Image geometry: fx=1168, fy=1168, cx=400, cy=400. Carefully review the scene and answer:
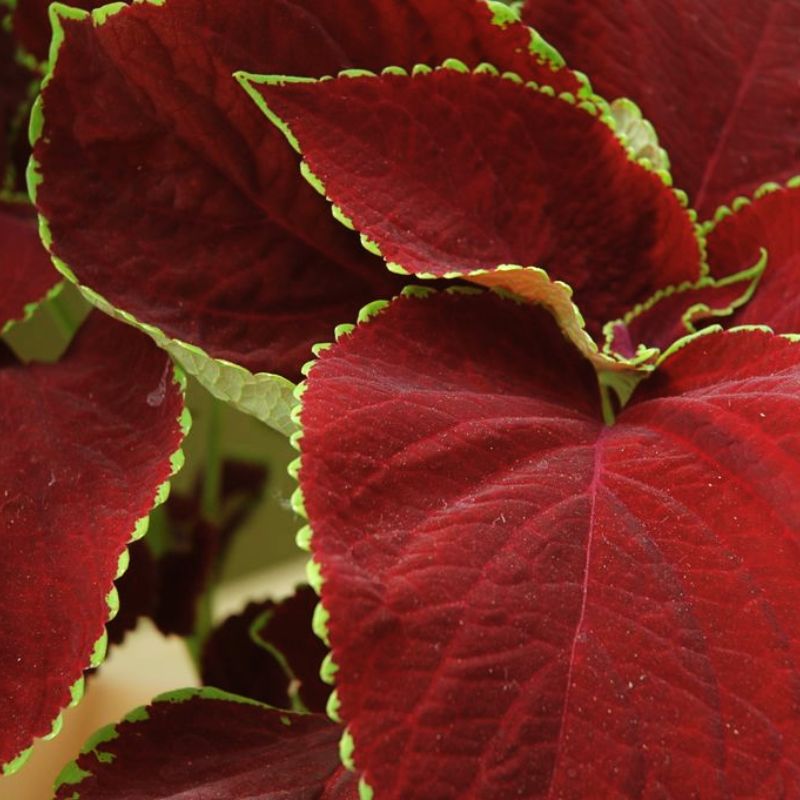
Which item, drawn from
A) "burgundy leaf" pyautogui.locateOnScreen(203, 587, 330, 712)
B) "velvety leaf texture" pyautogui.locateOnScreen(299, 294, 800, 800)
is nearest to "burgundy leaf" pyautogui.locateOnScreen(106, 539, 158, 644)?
"burgundy leaf" pyautogui.locateOnScreen(203, 587, 330, 712)

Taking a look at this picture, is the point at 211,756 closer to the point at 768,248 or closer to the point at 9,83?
the point at 768,248

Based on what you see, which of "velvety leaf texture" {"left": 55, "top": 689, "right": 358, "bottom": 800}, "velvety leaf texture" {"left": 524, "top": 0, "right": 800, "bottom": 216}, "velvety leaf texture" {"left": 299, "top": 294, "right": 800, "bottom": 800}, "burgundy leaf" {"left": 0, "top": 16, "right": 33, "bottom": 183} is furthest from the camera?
"burgundy leaf" {"left": 0, "top": 16, "right": 33, "bottom": 183}

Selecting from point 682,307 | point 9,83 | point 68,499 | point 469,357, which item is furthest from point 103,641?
point 9,83

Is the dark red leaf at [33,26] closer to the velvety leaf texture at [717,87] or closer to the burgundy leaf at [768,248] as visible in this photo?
the velvety leaf texture at [717,87]

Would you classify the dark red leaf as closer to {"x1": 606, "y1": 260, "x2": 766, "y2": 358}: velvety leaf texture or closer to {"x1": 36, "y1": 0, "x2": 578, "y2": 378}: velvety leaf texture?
{"x1": 36, "y1": 0, "x2": 578, "y2": 378}: velvety leaf texture

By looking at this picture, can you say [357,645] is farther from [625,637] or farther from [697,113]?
[697,113]

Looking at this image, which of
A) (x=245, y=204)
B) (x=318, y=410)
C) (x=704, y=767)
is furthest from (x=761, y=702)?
(x=245, y=204)
